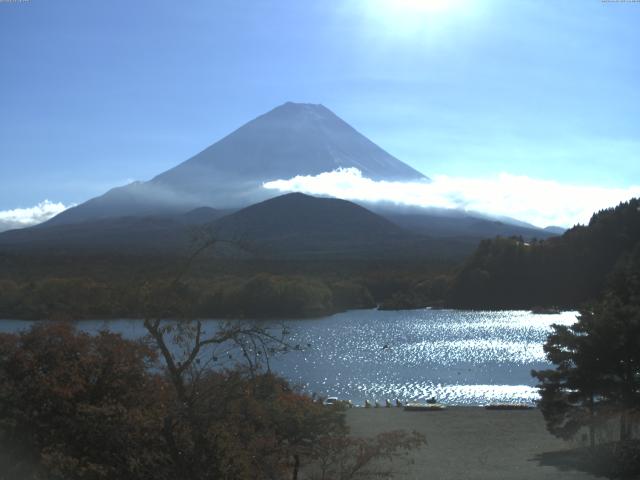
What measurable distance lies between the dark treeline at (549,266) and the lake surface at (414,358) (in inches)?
345

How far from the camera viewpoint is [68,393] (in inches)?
216

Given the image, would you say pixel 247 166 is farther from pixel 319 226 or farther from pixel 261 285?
pixel 261 285

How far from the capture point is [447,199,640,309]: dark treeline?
162 feet

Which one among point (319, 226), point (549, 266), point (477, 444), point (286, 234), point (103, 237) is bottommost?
point (477, 444)

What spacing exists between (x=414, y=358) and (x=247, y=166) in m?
93.7

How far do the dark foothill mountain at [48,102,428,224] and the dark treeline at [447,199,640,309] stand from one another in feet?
181

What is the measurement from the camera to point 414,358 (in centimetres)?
2642

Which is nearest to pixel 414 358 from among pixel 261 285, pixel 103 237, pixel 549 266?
pixel 261 285

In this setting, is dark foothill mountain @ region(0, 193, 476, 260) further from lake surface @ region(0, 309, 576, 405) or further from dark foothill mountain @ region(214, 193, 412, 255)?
lake surface @ region(0, 309, 576, 405)

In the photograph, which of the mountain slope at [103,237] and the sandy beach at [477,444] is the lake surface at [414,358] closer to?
the sandy beach at [477,444]

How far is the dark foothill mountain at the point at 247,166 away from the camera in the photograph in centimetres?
10694

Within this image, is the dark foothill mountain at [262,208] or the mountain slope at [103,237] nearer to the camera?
the mountain slope at [103,237]

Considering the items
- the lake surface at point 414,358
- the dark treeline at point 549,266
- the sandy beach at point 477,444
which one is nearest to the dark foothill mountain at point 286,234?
the dark treeline at point 549,266

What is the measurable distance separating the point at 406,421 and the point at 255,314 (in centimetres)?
2591
